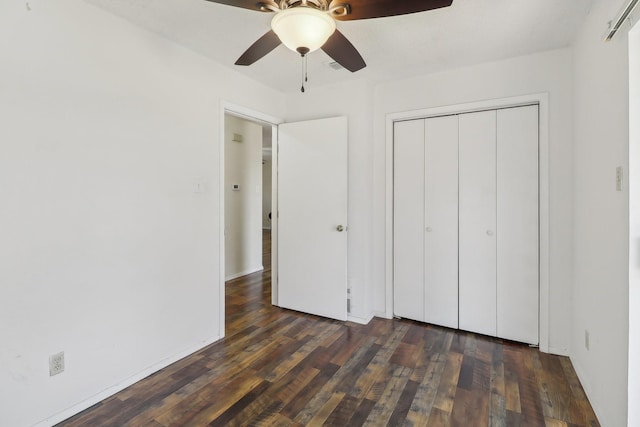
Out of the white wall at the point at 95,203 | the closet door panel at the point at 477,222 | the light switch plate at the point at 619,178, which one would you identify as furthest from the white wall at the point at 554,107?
the white wall at the point at 95,203

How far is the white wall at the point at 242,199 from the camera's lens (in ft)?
15.5

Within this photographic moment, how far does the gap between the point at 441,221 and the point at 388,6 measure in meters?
2.01

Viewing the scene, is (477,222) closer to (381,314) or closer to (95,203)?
(381,314)

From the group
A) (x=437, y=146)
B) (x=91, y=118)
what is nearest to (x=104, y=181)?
(x=91, y=118)

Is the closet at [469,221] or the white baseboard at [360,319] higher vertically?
the closet at [469,221]

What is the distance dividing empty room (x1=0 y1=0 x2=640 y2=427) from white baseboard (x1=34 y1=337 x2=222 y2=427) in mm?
13

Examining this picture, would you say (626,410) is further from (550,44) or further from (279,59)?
(279,59)

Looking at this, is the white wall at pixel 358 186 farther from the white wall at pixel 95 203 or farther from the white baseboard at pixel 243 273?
the white baseboard at pixel 243 273

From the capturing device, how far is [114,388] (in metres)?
2.05

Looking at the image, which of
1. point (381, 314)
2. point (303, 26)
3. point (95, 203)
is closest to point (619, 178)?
point (303, 26)

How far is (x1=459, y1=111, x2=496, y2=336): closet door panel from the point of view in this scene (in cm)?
278

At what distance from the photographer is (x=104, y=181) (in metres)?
2.00

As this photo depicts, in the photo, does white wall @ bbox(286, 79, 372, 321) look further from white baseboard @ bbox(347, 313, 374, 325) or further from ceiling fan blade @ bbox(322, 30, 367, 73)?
ceiling fan blade @ bbox(322, 30, 367, 73)

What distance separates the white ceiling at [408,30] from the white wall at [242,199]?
208 centimetres
